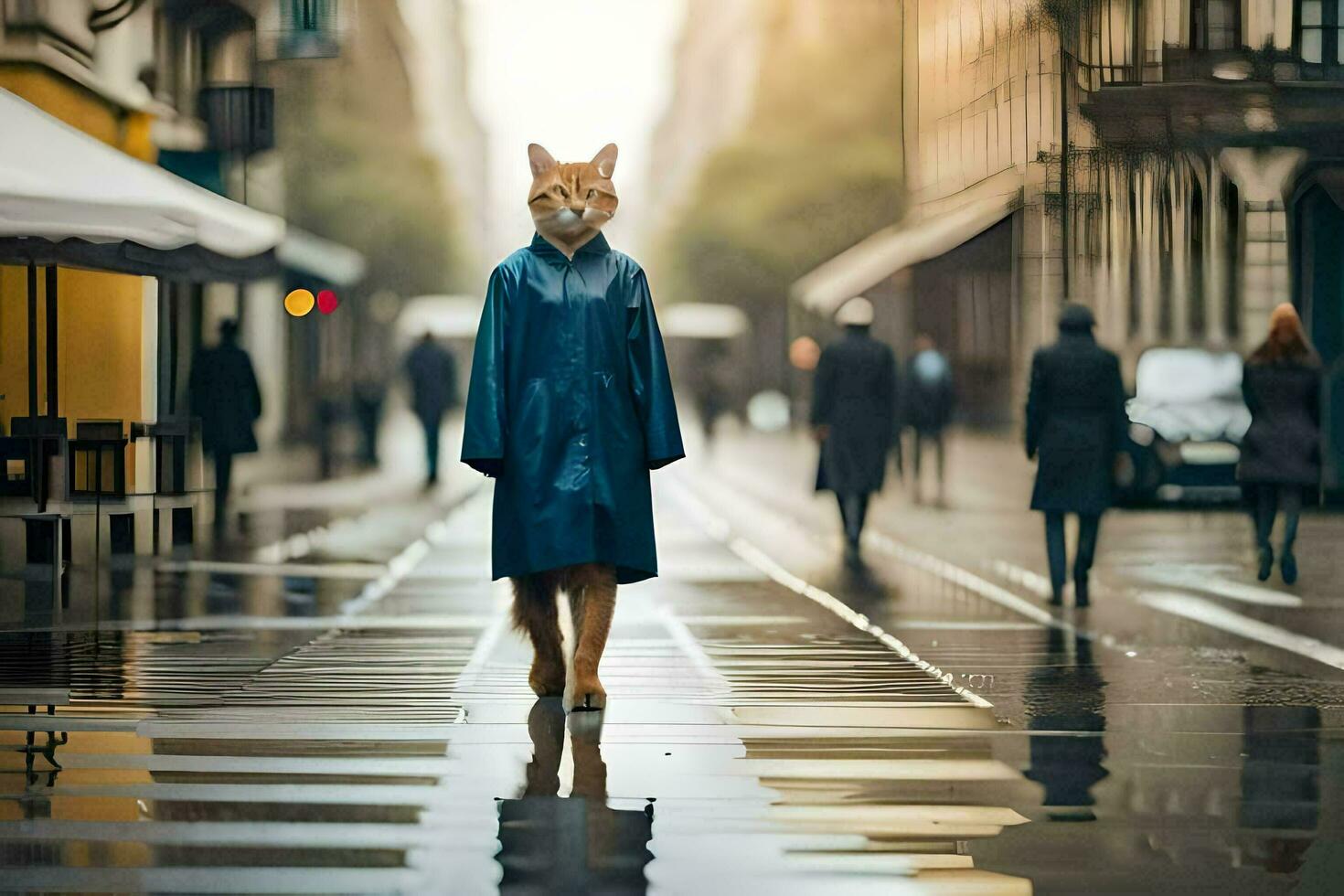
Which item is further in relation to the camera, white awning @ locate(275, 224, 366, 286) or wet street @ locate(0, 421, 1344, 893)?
white awning @ locate(275, 224, 366, 286)

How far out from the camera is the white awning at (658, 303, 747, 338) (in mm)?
13867

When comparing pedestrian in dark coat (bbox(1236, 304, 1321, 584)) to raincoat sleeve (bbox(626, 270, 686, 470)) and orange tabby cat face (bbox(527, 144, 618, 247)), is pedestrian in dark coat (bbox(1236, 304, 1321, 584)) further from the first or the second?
orange tabby cat face (bbox(527, 144, 618, 247))

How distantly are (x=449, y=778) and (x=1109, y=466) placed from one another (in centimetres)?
666

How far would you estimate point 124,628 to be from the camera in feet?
32.9

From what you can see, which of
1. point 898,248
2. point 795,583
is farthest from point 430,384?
point 898,248

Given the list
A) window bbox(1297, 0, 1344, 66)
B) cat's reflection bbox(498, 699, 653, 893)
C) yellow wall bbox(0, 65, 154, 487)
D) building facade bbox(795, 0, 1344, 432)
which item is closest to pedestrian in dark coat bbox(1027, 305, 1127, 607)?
building facade bbox(795, 0, 1344, 432)

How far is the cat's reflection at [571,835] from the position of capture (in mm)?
4738

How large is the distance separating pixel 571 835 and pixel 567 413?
7.84 ft

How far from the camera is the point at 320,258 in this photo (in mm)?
13266

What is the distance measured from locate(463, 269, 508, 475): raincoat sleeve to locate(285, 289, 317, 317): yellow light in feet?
20.2

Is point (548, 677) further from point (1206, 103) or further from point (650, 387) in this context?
point (1206, 103)

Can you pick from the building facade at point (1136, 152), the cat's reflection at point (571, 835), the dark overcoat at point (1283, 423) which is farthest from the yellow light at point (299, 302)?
the cat's reflection at point (571, 835)

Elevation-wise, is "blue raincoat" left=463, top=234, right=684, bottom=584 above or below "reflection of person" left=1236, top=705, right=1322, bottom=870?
above

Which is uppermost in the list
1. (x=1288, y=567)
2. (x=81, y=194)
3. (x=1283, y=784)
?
(x=81, y=194)
